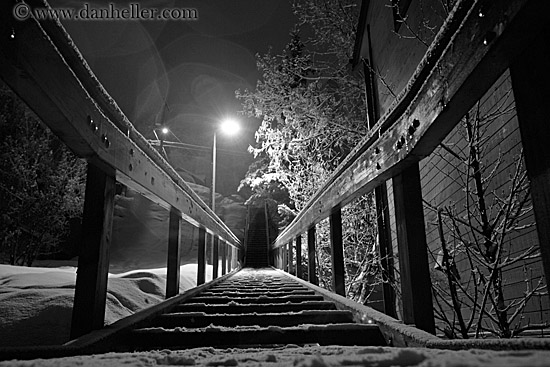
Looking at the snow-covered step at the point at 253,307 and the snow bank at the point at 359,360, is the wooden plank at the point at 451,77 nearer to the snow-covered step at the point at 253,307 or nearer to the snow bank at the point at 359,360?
the snow bank at the point at 359,360

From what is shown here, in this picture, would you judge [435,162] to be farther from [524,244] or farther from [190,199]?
[190,199]

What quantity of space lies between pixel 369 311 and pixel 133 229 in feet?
83.2

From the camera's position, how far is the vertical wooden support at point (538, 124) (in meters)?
1.04

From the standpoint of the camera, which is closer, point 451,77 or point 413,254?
point 451,77

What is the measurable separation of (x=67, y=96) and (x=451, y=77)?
57.3 inches

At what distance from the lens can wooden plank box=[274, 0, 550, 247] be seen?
1.04 meters

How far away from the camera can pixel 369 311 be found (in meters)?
2.22

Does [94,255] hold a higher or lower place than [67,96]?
lower

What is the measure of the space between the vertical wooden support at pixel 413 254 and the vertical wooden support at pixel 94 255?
4.85 ft

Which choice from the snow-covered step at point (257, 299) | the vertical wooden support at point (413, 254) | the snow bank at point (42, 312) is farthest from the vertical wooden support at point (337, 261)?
the snow bank at point (42, 312)

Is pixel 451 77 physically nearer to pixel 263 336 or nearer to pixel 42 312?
pixel 263 336

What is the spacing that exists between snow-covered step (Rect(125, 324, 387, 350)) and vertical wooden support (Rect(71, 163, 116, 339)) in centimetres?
28

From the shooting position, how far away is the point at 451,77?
53.1 inches

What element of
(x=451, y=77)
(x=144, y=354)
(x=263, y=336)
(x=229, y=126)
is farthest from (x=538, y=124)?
(x=229, y=126)
